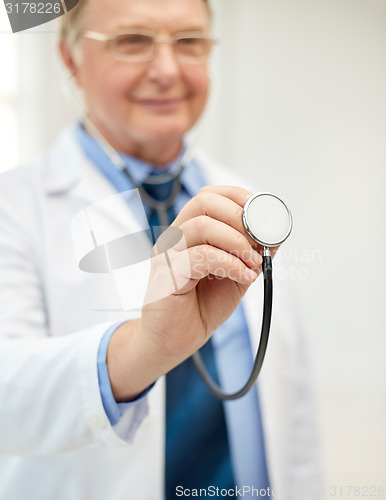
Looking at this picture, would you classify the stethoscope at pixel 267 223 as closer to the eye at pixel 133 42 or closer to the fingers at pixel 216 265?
the fingers at pixel 216 265

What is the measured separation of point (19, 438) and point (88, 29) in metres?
0.34

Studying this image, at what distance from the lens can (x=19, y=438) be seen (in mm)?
413

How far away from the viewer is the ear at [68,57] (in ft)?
1.58

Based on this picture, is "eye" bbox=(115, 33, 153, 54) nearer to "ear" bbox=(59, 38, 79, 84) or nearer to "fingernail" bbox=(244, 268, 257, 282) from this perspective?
"ear" bbox=(59, 38, 79, 84)

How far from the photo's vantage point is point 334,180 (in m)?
0.47

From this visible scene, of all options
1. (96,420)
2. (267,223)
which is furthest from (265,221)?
(96,420)

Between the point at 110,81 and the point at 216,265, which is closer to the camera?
the point at 216,265

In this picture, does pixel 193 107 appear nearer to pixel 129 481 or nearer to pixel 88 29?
pixel 88 29

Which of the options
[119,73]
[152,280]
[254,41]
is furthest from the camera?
[254,41]

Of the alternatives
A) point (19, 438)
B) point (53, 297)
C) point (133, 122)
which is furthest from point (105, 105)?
point (19, 438)

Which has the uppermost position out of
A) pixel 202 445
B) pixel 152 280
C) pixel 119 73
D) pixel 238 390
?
pixel 119 73

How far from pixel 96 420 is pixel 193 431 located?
14 cm

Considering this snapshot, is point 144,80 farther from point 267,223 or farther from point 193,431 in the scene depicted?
point 193,431

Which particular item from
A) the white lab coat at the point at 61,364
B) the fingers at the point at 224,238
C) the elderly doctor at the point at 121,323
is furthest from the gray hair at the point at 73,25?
the fingers at the point at 224,238
